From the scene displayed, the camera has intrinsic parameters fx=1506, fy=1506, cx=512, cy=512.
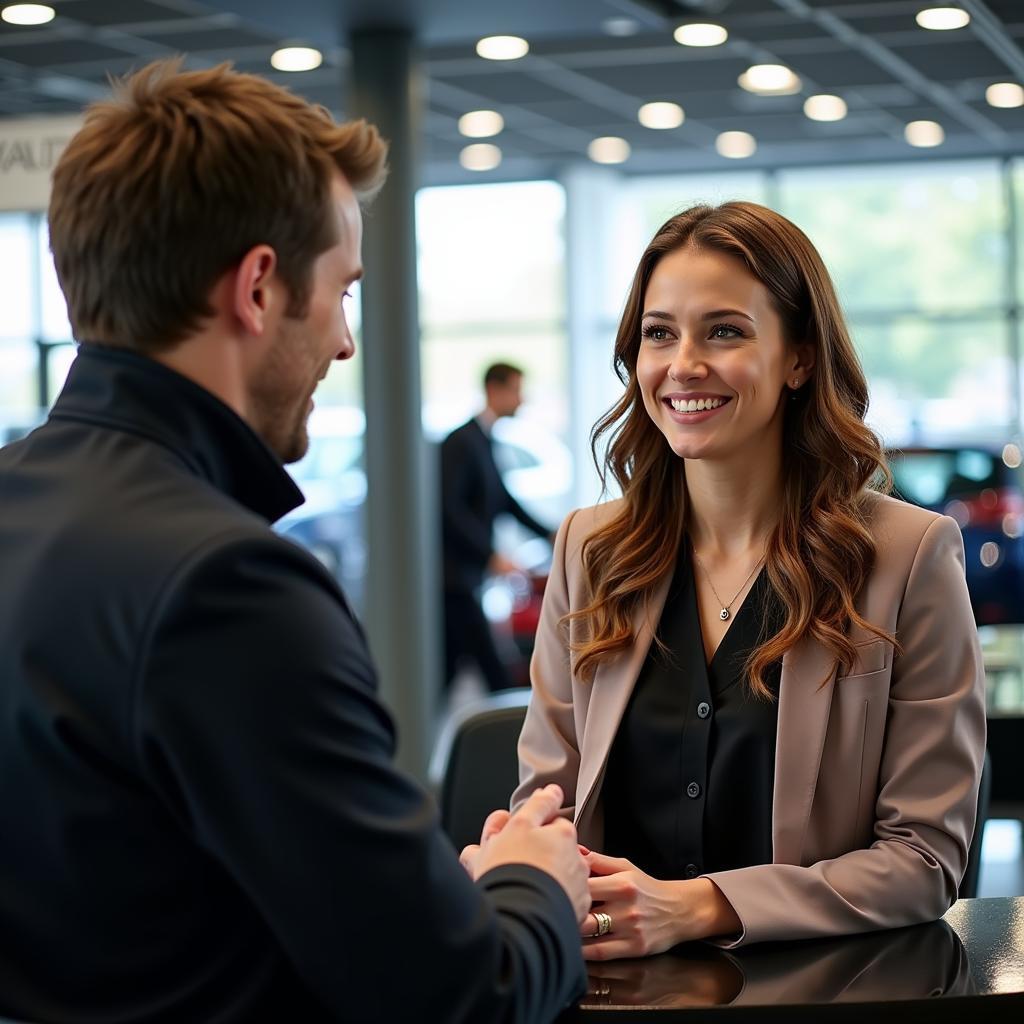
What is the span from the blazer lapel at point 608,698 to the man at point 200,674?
0.84 m

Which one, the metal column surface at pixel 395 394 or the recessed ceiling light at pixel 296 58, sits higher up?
the recessed ceiling light at pixel 296 58

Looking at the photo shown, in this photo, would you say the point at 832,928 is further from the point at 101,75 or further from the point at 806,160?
the point at 806,160

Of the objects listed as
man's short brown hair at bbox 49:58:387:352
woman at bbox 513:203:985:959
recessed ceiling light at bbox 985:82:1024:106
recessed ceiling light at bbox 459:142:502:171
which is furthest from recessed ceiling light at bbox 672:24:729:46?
man's short brown hair at bbox 49:58:387:352

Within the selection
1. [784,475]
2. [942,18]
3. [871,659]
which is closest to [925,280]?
[942,18]

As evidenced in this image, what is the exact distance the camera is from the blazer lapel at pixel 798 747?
1942mm

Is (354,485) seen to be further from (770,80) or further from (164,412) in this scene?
(164,412)

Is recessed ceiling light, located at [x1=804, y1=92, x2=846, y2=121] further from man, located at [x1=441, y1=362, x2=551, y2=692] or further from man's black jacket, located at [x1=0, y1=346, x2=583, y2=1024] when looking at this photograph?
man's black jacket, located at [x1=0, y1=346, x2=583, y2=1024]

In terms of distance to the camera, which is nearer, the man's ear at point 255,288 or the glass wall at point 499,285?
the man's ear at point 255,288

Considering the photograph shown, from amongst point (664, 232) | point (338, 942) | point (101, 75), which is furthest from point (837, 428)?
point (101, 75)

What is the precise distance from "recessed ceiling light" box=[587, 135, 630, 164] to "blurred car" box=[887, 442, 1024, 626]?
294 cm

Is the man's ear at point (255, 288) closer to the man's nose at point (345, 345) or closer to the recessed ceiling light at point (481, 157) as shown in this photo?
the man's nose at point (345, 345)

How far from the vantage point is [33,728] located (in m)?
1.07

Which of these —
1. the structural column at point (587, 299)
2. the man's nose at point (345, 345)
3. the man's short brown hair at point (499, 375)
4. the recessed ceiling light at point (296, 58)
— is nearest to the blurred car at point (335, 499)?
the structural column at point (587, 299)

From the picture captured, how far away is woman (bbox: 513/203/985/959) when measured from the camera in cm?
187
